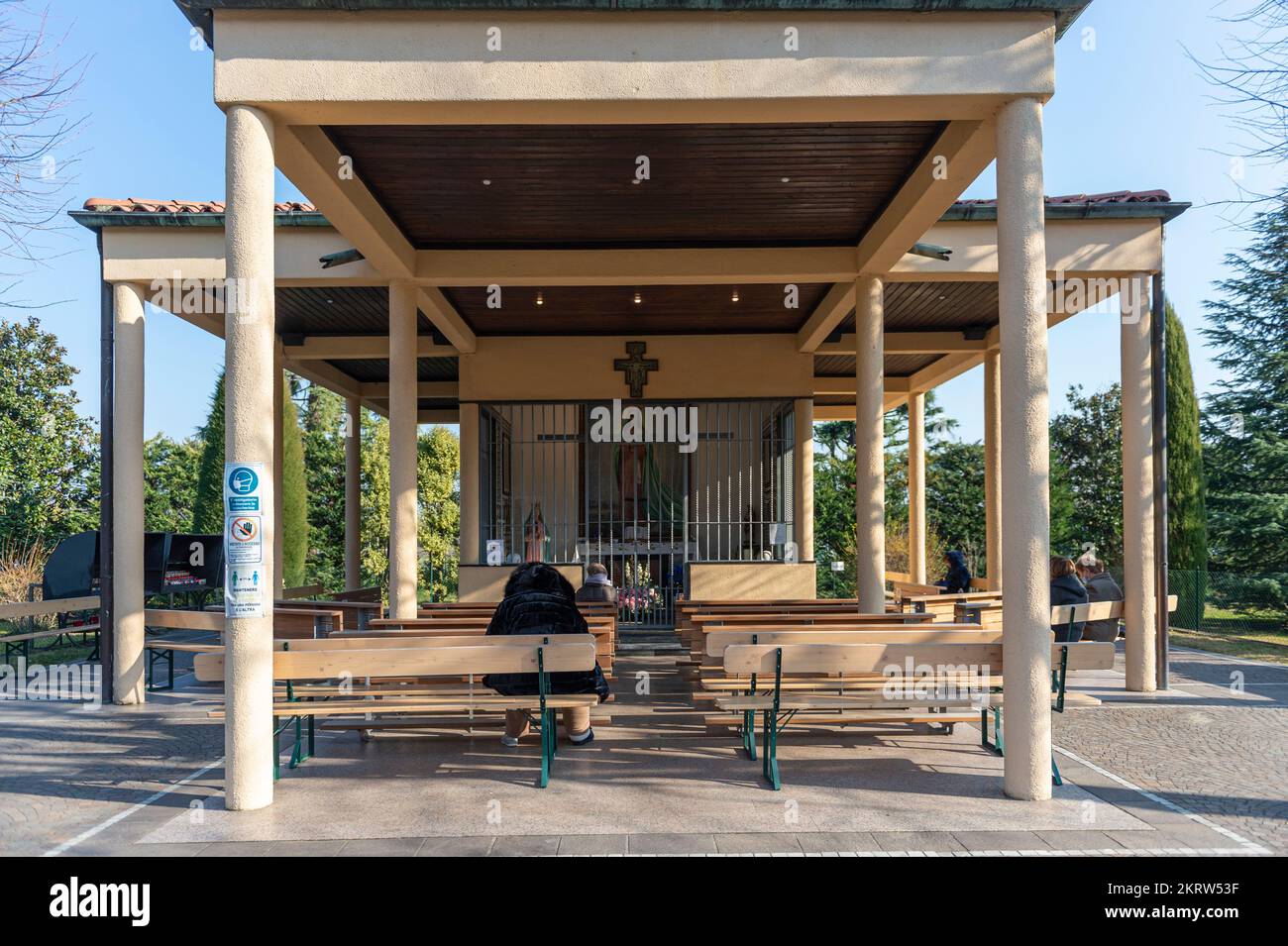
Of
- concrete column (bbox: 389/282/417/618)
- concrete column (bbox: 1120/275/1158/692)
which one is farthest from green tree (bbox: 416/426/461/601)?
concrete column (bbox: 1120/275/1158/692)

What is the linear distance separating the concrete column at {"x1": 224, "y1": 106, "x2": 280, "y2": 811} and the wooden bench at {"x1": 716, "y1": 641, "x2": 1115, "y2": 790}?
8.81 feet

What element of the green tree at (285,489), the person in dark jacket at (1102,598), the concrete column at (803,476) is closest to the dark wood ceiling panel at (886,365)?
the concrete column at (803,476)

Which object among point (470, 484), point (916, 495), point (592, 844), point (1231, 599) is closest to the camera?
point (592, 844)

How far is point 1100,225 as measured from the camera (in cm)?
862

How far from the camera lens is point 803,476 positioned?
1335 cm

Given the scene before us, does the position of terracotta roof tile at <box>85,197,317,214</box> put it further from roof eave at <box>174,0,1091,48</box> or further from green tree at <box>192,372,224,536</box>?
green tree at <box>192,372,224,536</box>

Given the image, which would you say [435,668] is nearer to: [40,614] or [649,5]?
[649,5]

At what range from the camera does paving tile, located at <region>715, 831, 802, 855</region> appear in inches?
166

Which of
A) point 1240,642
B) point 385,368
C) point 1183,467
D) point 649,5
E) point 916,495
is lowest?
point 1240,642

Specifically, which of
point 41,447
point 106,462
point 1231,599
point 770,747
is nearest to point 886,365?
point 1231,599

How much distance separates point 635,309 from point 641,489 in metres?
4.44

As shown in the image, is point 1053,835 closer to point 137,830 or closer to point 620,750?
point 620,750

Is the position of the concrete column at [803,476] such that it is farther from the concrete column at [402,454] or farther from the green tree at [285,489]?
the green tree at [285,489]
